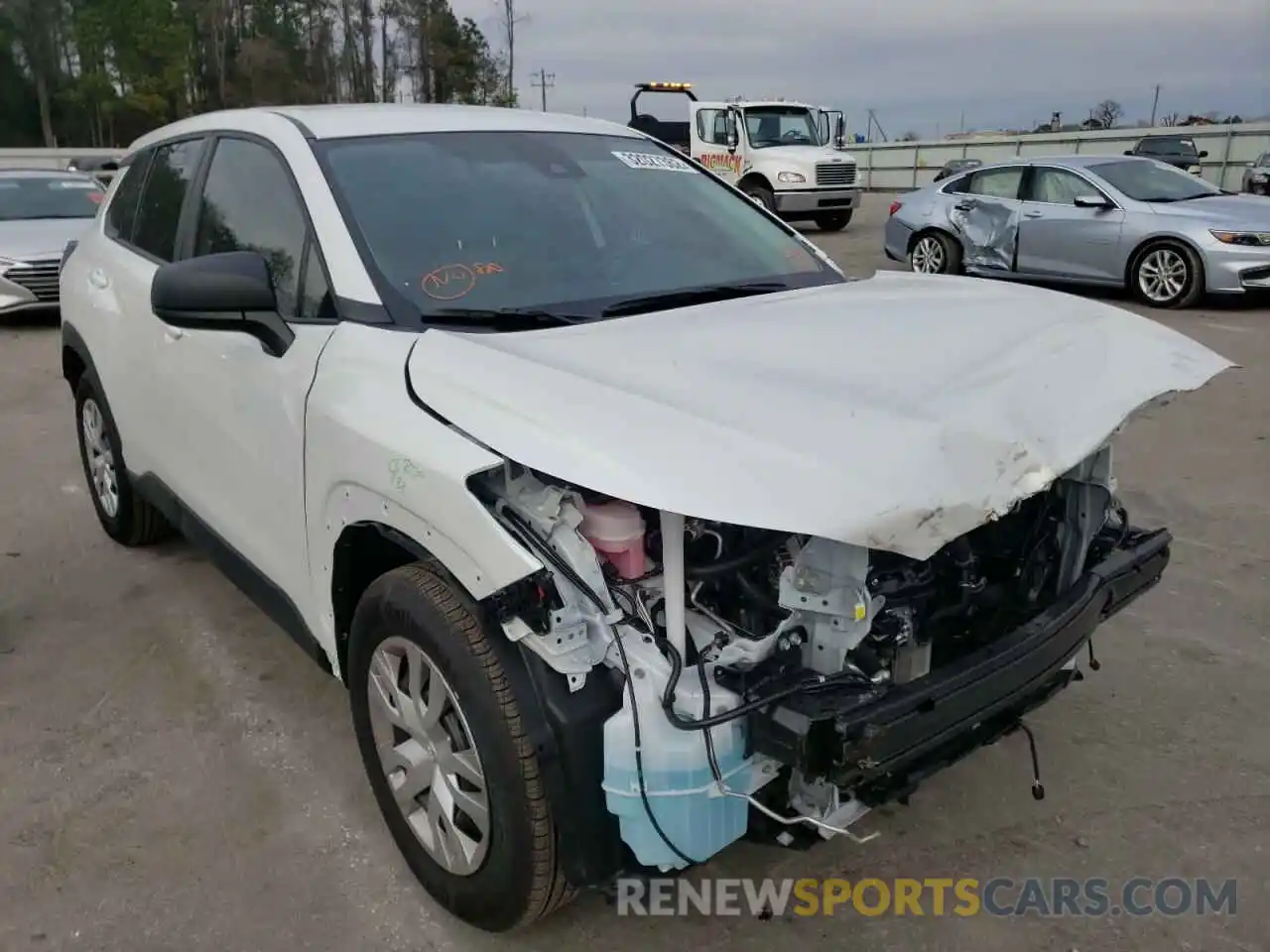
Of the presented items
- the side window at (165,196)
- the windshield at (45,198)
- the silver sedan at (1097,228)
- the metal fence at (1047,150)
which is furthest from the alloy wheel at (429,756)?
the metal fence at (1047,150)

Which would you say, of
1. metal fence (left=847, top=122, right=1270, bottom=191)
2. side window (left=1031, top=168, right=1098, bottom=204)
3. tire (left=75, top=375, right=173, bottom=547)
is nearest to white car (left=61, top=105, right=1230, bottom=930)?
tire (left=75, top=375, right=173, bottom=547)

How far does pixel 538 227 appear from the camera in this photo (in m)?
2.98

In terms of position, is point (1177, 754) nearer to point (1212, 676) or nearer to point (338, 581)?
point (1212, 676)

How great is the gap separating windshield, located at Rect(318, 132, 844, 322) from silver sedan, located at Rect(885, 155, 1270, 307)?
8.37 m

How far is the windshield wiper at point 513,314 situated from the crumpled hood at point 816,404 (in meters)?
0.11

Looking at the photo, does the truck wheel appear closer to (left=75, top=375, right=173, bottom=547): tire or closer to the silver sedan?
the silver sedan

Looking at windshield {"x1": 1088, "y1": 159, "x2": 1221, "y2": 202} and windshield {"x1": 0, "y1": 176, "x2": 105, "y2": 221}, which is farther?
windshield {"x1": 0, "y1": 176, "x2": 105, "y2": 221}

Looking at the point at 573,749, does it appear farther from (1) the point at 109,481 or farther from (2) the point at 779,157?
(2) the point at 779,157

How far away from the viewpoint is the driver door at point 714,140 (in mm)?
19484

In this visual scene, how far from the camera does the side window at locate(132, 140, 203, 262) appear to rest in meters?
3.71

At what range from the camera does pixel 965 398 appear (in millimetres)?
2141

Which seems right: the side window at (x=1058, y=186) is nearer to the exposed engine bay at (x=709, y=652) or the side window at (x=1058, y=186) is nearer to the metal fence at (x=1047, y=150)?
the exposed engine bay at (x=709, y=652)

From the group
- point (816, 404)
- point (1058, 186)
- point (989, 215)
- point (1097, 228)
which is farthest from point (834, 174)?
point (816, 404)

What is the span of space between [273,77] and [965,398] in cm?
5022
